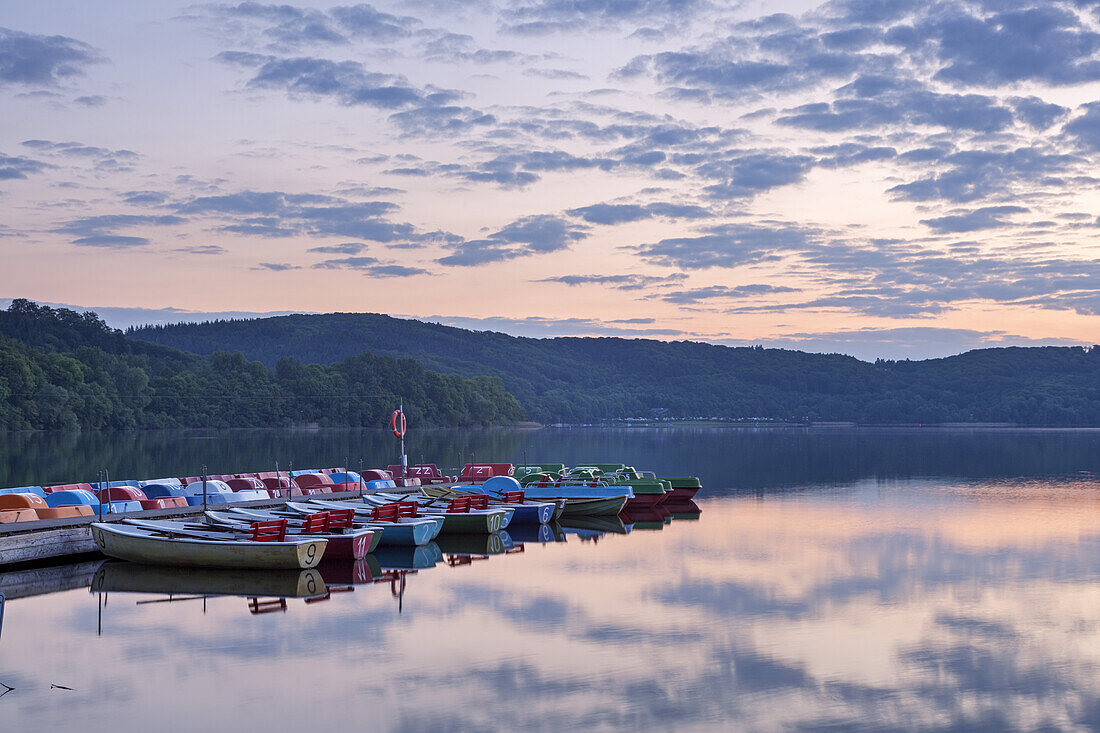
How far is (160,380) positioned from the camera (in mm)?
190625

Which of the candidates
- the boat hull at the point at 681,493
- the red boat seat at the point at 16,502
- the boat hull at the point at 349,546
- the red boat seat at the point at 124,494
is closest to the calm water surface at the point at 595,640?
the boat hull at the point at 349,546

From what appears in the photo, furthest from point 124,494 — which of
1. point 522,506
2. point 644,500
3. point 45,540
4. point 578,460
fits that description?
point 578,460

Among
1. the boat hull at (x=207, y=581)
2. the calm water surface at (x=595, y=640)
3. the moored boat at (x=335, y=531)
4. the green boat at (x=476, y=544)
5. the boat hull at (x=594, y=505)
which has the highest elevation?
the moored boat at (x=335, y=531)

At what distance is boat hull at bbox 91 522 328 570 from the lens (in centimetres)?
2820

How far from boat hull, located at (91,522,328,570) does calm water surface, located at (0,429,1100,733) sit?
2.08 ft

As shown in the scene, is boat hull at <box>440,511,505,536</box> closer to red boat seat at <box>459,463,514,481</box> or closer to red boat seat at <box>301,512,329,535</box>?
red boat seat at <box>301,512,329,535</box>

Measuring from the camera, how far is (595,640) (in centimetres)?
2191

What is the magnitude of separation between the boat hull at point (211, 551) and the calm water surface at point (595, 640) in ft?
2.08

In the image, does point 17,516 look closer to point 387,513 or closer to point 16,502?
point 16,502

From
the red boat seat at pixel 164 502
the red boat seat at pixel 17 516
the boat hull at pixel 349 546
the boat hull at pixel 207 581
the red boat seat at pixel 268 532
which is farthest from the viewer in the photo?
the red boat seat at pixel 164 502

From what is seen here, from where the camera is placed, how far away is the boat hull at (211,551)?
2820 cm

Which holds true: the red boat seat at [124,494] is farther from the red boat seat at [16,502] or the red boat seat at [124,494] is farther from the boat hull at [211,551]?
the boat hull at [211,551]

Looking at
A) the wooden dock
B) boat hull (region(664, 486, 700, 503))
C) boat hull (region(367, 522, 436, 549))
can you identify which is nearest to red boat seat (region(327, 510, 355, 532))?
boat hull (region(367, 522, 436, 549))

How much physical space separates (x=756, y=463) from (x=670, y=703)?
86999 mm
